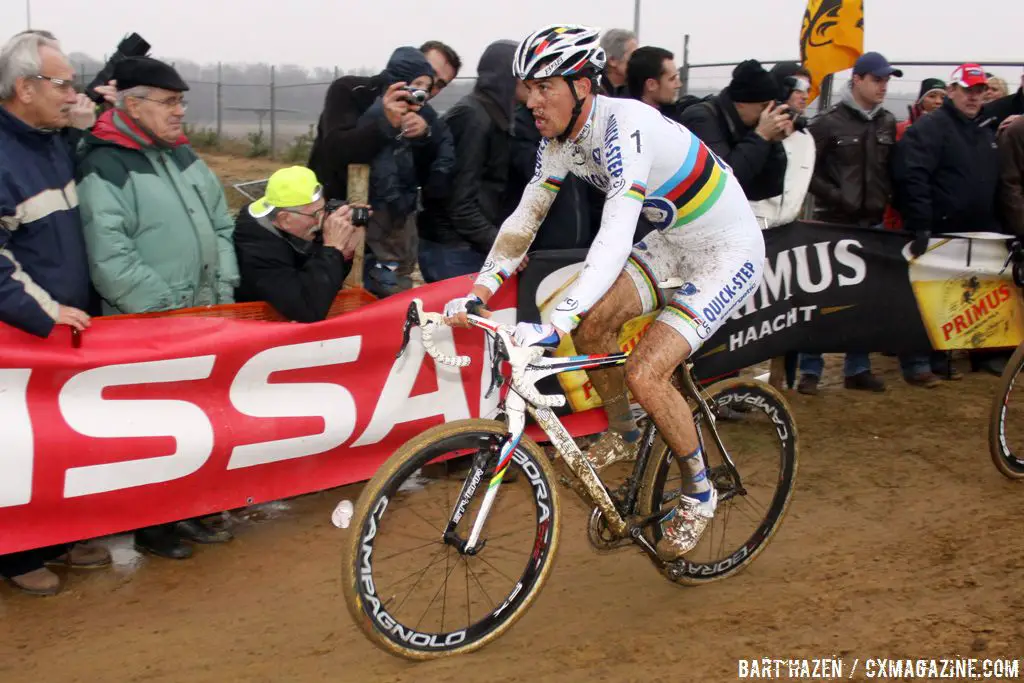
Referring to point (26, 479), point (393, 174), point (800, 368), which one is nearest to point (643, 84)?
point (393, 174)

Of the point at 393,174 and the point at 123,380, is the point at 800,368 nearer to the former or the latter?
the point at 393,174

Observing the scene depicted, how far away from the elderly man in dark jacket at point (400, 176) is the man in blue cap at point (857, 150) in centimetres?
335

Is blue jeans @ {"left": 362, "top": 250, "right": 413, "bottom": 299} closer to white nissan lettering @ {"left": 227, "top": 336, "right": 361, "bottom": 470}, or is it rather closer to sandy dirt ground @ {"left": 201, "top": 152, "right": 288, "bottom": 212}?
white nissan lettering @ {"left": 227, "top": 336, "right": 361, "bottom": 470}

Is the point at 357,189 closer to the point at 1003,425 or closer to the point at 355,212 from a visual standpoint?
the point at 355,212

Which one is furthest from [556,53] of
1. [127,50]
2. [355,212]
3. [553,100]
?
[127,50]

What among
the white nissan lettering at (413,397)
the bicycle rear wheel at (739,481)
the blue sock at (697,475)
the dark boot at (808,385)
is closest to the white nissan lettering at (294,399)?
the white nissan lettering at (413,397)

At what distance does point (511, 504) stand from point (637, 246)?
151cm

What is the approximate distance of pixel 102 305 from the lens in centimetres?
507

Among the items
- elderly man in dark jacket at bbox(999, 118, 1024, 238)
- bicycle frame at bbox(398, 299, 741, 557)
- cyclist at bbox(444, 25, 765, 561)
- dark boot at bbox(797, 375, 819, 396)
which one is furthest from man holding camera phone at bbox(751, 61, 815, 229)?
bicycle frame at bbox(398, 299, 741, 557)

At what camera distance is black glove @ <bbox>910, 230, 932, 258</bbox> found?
787 centimetres

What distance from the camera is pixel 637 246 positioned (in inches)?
195

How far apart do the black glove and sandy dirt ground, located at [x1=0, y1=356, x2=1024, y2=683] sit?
7.69 ft

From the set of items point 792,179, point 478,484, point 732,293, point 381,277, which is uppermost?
point 792,179

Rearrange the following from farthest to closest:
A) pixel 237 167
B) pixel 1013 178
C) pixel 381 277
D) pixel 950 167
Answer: pixel 237 167 < pixel 1013 178 < pixel 950 167 < pixel 381 277
